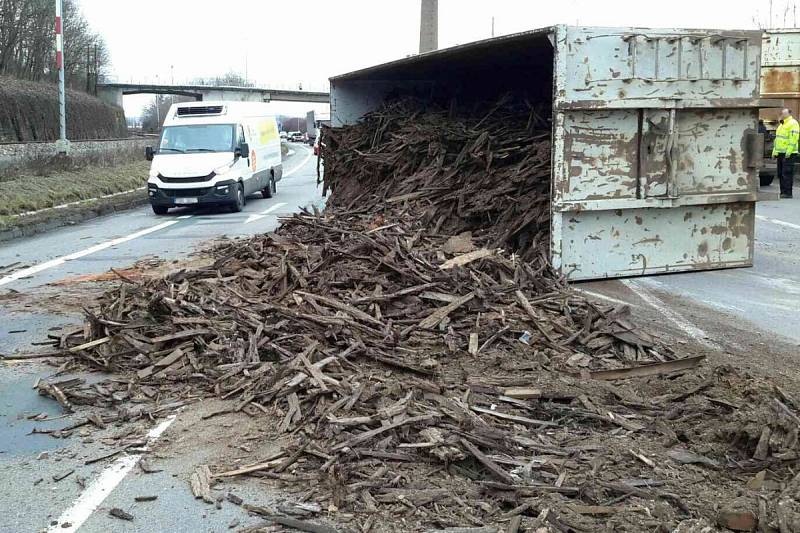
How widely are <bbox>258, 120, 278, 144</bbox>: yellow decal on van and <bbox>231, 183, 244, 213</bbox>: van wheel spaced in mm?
3594

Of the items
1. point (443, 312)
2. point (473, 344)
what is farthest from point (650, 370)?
point (443, 312)

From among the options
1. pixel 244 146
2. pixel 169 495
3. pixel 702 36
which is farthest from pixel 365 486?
pixel 244 146

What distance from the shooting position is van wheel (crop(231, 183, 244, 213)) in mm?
20250

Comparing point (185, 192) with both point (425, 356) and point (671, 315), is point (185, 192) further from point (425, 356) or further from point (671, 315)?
point (425, 356)

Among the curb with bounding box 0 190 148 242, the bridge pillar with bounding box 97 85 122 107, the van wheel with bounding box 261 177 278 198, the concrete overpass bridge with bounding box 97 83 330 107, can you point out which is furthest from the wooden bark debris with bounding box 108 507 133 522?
the concrete overpass bridge with bounding box 97 83 330 107

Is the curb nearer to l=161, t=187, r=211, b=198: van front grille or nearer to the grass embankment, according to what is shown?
the grass embankment

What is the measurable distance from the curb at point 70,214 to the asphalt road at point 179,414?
0.86 meters

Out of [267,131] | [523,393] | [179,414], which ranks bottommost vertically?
[179,414]

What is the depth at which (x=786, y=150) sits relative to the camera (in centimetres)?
1930

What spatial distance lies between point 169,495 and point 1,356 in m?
3.58

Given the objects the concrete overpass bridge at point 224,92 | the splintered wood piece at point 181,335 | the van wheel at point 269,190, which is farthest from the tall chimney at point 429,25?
the concrete overpass bridge at point 224,92

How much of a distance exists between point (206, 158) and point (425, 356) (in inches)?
607

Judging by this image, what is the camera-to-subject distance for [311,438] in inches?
194

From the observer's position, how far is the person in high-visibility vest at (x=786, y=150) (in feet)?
62.1
